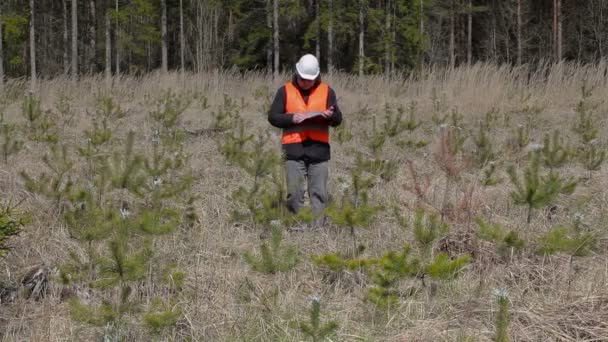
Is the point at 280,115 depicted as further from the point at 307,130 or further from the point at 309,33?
the point at 309,33

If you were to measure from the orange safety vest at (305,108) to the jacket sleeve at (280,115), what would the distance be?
0.03 m

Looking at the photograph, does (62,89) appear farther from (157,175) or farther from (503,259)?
(503,259)

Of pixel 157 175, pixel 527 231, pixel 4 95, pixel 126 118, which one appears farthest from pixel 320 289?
pixel 4 95

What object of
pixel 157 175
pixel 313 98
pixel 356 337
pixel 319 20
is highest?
pixel 319 20

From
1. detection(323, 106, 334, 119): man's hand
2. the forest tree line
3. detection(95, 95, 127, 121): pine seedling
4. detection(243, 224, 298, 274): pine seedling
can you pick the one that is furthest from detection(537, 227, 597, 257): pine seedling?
the forest tree line

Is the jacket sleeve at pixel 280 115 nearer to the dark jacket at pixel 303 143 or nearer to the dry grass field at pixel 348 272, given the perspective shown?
the dark jacket at pixel 303 143

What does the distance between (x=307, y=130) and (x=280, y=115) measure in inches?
9.3

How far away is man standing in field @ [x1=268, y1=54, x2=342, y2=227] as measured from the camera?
183 inches

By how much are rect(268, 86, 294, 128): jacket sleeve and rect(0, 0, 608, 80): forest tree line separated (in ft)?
42.6

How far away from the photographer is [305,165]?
4.79 m

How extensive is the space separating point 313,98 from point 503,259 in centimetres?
185

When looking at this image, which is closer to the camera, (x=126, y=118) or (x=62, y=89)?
(x=126, y=118)

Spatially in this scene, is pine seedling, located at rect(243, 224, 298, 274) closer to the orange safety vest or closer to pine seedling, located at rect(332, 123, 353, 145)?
the orange safety vest

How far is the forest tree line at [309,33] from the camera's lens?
63.9 ft
